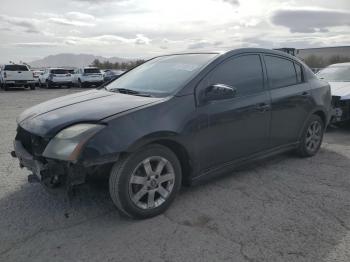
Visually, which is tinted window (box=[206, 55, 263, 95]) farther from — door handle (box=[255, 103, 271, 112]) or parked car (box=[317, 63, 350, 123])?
parked car (box=[317, 63, 350, 123])

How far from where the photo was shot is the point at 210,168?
4.12 meters

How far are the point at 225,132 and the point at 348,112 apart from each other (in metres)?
4.37

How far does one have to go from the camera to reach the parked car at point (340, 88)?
739cm

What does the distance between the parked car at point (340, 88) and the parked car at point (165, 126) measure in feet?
8.30

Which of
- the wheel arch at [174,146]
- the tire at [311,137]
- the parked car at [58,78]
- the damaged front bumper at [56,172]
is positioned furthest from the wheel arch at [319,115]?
the parked car at [58,78]

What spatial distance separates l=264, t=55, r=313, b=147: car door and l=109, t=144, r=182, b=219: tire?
177 cm

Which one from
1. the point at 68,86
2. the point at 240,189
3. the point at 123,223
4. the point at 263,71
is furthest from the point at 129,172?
the point at 68,86

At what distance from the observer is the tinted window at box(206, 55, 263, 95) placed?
4219 millimetres

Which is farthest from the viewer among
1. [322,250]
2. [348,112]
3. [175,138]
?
[348,112]

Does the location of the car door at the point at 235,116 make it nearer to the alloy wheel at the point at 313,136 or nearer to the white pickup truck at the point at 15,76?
the alloy wheel at the point at 313,136

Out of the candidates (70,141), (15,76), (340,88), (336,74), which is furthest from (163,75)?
(15,76)

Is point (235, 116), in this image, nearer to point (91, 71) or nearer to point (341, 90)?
point (341, 90)

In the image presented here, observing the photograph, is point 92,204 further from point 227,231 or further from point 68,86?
point 68,86

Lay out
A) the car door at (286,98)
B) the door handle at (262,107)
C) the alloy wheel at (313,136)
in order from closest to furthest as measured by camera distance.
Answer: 1. the door handle at (262,107)
2. the car door at (286,98)
3. the alloy wheel at (313,136)
